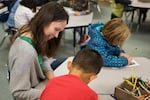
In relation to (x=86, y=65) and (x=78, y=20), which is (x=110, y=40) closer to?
(x=86, y=65)

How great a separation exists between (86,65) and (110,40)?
80 cm

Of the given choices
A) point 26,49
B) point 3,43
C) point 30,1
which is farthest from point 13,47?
point 3,43

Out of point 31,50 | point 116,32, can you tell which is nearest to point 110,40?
point 116,32

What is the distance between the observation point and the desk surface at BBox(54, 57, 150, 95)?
176cm

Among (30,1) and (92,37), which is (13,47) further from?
(30,1)

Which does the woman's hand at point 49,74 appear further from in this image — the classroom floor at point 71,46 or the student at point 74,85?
the classroom floor at point 71,46

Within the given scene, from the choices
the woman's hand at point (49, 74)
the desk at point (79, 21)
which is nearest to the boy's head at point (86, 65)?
the woman's hand at point (49, 74)

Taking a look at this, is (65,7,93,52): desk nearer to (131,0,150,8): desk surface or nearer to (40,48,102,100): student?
(131,0,150,8): desk surface

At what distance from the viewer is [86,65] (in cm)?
142

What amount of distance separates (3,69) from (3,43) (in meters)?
0.94

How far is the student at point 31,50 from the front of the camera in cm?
169

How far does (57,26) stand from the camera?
178 cm

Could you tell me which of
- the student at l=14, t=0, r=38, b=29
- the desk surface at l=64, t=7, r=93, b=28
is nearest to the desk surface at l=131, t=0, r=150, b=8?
the desk surface at l=64, t=7, r=93, b=28

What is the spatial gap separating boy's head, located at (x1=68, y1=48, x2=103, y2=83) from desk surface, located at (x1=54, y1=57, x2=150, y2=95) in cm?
31
